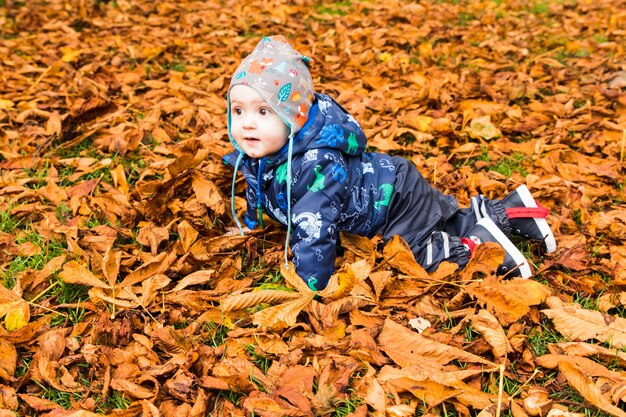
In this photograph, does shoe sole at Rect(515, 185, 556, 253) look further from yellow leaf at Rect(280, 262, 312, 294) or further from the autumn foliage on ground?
yellow leaf at Rect(280, 262, 312, 294)

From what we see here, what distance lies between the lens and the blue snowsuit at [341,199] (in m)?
2.84

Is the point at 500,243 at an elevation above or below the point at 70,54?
above

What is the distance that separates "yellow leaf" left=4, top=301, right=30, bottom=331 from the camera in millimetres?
2625

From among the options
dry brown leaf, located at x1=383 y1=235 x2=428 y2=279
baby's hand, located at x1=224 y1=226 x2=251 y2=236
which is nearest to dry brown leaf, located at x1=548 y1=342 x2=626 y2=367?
dry brown leaf, located at x1=383 y1=235 x2=428 y2=279

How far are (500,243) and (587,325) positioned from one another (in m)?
0.65

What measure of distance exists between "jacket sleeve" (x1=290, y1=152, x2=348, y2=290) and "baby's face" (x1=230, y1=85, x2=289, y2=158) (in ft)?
0.62

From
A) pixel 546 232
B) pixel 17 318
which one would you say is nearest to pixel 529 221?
pixel 546 232

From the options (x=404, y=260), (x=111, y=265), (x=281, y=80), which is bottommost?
(x=111, y=265)

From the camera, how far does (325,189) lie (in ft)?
9.40

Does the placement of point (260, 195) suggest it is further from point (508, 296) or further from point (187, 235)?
point (508, 296)

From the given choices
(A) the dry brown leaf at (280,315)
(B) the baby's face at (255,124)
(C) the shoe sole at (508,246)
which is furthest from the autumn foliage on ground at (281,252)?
(B) the baby's face at (255,124)

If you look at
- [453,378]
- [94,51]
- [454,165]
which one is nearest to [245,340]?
[453,378]

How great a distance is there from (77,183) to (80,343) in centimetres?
153

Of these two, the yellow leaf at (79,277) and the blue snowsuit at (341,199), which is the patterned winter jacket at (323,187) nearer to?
the blue snowsuit at (341,199)
